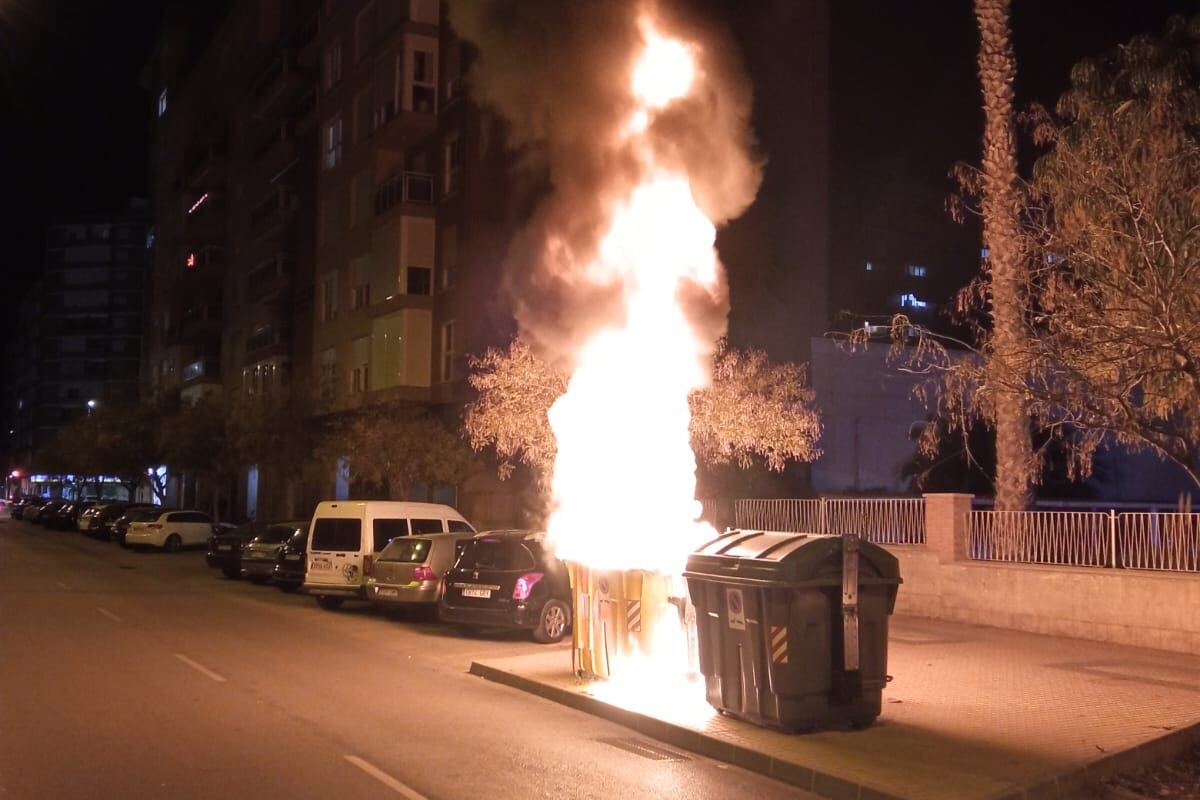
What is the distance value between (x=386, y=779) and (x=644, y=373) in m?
7.03

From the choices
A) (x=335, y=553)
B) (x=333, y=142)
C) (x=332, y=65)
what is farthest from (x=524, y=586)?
(x=332, y=65)

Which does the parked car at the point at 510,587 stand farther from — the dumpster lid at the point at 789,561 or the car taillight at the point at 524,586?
the dumpster lid at the point at 789,561

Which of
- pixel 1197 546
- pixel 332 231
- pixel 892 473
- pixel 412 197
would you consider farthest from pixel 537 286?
pixel 332 231

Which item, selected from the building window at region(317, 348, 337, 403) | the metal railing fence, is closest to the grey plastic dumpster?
the metal railing fence

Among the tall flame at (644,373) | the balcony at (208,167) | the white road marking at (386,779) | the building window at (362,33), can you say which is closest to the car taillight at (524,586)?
the tall flame at (644,373)

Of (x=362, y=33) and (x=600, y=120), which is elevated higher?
(x=362, y=33)

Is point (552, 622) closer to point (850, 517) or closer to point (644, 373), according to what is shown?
point (644, 373)

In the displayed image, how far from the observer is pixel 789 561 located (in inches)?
345

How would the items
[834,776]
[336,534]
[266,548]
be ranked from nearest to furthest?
1. [834,776]
2. [336,534]
3. [266,548]

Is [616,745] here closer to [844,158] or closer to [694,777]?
[694,777]

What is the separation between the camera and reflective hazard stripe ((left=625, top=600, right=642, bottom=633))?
11.2 m

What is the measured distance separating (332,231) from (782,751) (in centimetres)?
3497

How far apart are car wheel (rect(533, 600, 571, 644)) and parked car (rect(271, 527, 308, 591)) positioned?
307 inches

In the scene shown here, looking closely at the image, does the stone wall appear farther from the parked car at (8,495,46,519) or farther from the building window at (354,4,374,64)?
the parked car at (8,495,46,519)
